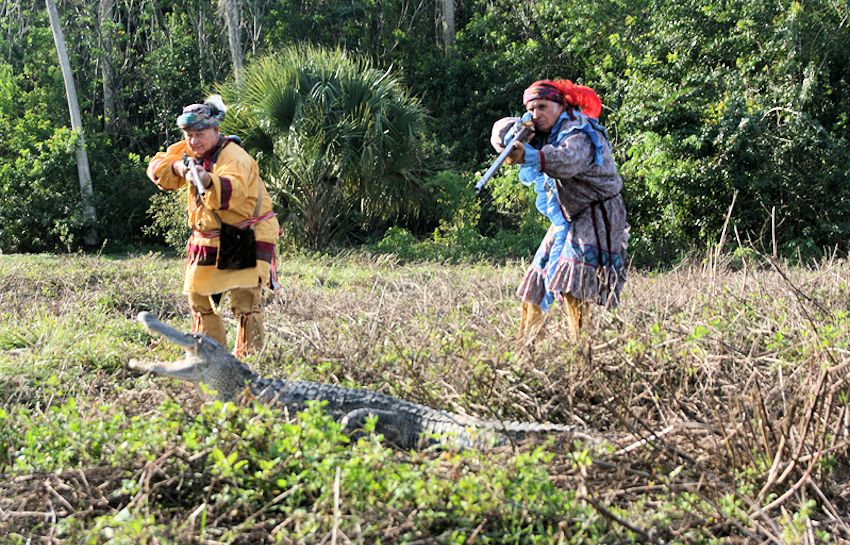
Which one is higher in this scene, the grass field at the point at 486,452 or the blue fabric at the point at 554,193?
the blue fabric at the point at 554,193

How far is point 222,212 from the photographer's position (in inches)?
194

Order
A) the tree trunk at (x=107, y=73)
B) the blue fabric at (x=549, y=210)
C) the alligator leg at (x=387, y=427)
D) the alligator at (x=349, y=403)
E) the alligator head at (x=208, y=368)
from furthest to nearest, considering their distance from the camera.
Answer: the tree trunk at (x=107, y=73), the blue fabric at (x=549, y=210), the alligator head at (x=208, y=368), the alligator leg at (x=387, y=427), the alligator at (x=349, y=403)

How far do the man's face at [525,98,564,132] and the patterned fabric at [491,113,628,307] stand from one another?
55mm

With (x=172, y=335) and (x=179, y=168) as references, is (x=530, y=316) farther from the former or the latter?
(x=179, y=168)

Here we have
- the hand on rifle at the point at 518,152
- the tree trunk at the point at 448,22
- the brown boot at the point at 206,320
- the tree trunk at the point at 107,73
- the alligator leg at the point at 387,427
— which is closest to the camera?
the alligator leg at the point at 387,427

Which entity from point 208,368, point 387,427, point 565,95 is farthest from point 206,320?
point 565,95

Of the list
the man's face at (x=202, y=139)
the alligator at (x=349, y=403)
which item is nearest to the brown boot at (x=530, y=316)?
the alligator at (x=349, y=403)

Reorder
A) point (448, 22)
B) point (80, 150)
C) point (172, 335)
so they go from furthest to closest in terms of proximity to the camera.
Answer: point (448, 22) < point (80, 150) < point (172, 335)

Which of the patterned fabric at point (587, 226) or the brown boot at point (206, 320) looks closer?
the patterned fabric at point (587, 226)

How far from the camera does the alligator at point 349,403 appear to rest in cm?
334

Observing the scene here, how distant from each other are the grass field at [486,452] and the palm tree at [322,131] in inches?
287

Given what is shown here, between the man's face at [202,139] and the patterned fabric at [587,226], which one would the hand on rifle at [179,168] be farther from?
the patterned fabric at [587,226]

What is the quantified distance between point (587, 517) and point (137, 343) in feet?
11.3

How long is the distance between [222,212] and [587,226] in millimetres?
1889
